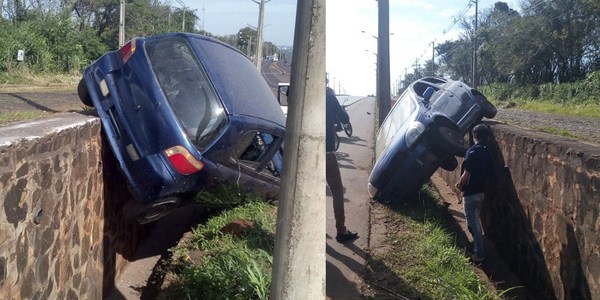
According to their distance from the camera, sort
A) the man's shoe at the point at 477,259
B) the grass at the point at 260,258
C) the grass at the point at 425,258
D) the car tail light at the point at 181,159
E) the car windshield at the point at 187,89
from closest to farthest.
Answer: the grass at the point at 260,258
the grass at the point at 425,258
the car tail light at the point at 181,159
the car windshield at the point at 187,89
the man's shoe at the point at 477,259

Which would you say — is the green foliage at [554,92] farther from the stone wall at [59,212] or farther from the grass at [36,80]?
the stone wall at [59,212]

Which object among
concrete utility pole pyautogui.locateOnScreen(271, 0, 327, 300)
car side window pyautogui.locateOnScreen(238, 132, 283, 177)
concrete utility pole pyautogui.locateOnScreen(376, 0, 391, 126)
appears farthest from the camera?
concrete utility pole pyautogui.locateOnScreen(376, 0, 391, 126)

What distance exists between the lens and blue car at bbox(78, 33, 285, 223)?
19.8ft

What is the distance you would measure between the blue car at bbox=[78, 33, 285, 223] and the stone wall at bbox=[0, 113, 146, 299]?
1.29 feet

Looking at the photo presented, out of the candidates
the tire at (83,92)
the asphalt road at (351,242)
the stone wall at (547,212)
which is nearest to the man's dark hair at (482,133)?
the stone wall at (547,212)

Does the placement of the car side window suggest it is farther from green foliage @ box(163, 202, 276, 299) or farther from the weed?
the weed

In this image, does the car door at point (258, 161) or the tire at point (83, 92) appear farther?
the tire at point (83, 92)

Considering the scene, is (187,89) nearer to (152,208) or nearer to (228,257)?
(152,208)

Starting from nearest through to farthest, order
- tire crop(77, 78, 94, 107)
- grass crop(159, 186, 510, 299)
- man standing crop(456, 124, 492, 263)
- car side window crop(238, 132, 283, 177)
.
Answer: grass crop(159, 186, 510, 299), car side window crop(238, 132, 283, 177), man standing crop(456, 124, 492, 263), tire crop(77, 78, 94, 107)

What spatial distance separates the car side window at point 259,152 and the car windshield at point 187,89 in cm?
54

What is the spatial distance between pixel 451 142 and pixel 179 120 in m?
3.63

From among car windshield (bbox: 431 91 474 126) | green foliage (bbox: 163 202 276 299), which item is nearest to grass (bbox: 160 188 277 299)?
green foliage (bbox: 163 202 276 299)

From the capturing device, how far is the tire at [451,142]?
8.13m

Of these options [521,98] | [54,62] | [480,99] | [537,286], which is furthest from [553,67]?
[537,286]
